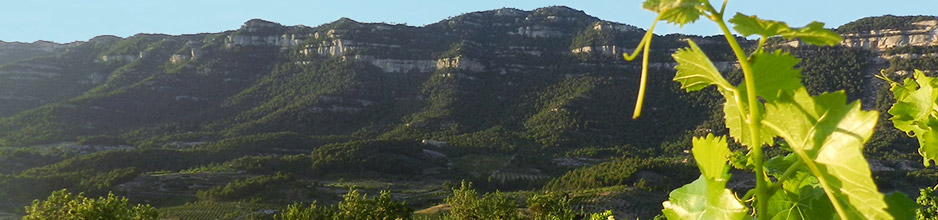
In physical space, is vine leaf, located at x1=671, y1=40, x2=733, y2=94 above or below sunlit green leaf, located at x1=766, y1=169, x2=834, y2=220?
Result: above

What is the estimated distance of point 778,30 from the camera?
46cm

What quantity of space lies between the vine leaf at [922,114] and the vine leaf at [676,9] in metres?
0.84

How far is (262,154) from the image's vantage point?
54.3m


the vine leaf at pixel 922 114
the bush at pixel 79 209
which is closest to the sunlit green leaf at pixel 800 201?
the vine leaf at pixel 922 114

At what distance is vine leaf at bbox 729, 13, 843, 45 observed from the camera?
1.48ft

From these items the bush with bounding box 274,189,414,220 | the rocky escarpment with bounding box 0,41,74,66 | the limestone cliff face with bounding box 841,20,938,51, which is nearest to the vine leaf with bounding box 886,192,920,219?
the bush with bounding box 274,189,414,220

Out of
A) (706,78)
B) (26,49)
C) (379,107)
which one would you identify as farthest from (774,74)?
(26,49)

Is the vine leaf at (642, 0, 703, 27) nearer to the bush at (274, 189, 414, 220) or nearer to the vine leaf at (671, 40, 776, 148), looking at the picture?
the vine leaf at (671, 40, 776, 148)

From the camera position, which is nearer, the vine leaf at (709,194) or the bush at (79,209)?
the vine leaf at (709,194)

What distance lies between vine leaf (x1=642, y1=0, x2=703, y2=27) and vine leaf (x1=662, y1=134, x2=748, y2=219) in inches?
7.1

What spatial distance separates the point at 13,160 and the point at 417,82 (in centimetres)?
4530

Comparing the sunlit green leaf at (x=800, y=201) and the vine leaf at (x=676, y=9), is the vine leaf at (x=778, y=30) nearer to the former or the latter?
the vine leaf at (x=676, y=9)

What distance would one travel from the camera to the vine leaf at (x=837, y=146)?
1.35 ft

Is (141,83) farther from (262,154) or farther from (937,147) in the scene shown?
(937,147)
